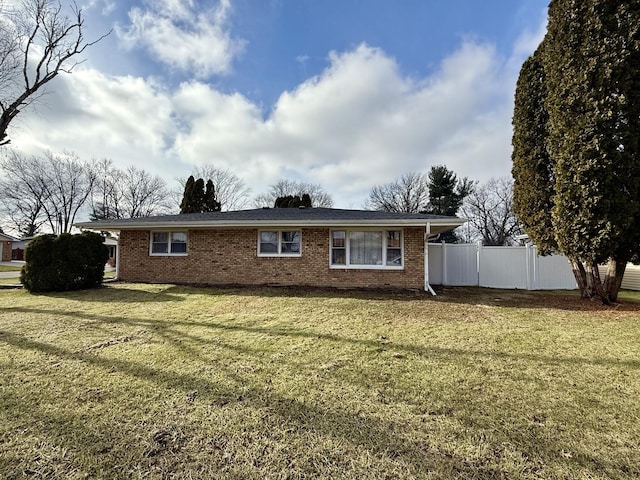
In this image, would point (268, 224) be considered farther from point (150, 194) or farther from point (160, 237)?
point (150, 194)

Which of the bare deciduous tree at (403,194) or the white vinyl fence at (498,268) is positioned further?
the bare deciduous tree at (403,194)

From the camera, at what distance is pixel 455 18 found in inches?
367

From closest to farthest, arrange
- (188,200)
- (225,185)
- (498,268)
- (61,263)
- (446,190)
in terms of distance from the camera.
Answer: (61,263) < (498,268) < (188,200) < (446,190) < (225,185)

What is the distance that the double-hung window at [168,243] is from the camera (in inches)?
473

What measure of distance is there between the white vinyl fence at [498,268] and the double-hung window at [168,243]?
1020 centimetres

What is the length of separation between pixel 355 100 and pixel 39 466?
13.3 meters

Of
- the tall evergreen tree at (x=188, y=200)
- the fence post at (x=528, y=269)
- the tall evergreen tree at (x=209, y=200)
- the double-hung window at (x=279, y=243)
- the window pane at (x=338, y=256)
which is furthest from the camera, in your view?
the tall evergreen tree at (x=209, y=200)

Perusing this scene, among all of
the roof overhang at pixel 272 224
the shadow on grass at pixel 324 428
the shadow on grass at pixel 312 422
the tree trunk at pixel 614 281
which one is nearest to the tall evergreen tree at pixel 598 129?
the tree trunk at pixel 614 281

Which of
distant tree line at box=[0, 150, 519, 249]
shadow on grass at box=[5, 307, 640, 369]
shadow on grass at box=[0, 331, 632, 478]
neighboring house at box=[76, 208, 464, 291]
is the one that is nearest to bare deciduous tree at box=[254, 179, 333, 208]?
distant tree line at box=[0, 150, 519, 249]

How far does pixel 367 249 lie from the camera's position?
11.0 meters

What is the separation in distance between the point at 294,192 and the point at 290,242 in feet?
99.5

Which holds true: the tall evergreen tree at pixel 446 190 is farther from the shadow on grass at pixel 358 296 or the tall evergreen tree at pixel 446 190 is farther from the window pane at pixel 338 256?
the window pane at pixel 338 256

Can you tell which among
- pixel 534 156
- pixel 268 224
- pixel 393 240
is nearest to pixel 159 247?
pixel 268 224

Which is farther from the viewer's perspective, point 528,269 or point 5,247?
point 5,247
